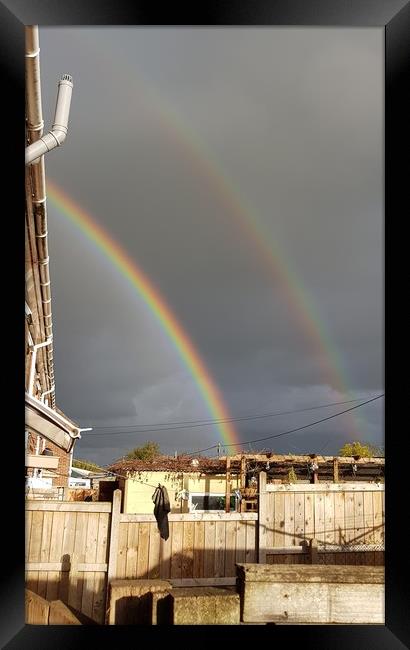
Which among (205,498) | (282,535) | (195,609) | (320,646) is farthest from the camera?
(205,498)

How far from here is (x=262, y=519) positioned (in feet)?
27.1

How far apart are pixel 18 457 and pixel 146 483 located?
17183 millimetres

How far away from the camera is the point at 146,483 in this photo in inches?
743

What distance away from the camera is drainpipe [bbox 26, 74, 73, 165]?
5848mm

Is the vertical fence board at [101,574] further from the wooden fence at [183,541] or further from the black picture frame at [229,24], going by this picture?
the black picture frame at [229,24]

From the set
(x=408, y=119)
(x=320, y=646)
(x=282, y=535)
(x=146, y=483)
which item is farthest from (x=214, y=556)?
(x=146, y=483)

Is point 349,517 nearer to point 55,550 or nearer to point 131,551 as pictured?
point 131,551

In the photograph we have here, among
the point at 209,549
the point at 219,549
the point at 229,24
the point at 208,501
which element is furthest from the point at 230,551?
the point at 208,501

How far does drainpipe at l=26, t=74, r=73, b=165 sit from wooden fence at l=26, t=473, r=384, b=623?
4.47 metres

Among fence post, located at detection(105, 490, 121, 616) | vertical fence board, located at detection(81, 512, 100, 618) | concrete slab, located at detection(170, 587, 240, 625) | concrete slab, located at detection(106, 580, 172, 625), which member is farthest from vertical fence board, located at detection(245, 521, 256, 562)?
concrete slab, located at detection(170, 587, 240, 625)

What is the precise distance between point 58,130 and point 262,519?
569 cm

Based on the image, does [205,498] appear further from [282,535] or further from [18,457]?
[18,457]

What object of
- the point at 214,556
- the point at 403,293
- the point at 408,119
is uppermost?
the point at 408,119

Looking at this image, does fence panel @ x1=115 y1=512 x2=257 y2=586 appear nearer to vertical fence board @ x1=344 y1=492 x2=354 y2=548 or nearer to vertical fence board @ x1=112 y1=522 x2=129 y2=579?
vertical fence board @ x1=112 y1=522 x2=129 y2=579
